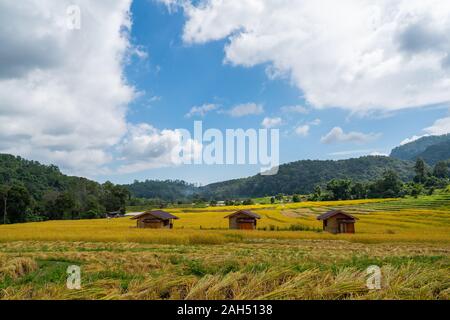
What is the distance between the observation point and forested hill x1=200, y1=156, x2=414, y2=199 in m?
152

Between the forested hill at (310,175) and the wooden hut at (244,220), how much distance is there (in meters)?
105

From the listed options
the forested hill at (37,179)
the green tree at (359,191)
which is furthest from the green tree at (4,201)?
the green tree at (359,191)

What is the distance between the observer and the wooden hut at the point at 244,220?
40.1 m

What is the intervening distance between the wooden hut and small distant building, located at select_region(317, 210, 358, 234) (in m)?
8.05

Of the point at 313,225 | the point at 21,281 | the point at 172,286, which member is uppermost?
the point at 172,286

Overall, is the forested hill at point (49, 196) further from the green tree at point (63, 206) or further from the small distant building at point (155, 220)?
the small distant building at point (155, 220)

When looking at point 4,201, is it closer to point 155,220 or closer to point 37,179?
point 155,220

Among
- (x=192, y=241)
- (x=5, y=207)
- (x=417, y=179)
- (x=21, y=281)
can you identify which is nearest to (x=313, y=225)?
(x=192, y=241)

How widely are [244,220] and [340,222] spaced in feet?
35.1

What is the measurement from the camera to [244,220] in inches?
1593

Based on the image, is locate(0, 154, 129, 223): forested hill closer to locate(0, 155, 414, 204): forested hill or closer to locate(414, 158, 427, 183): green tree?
locate(0, 155, 414, 204): forested hill

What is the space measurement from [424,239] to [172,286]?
29990mm

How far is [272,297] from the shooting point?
4094mm
